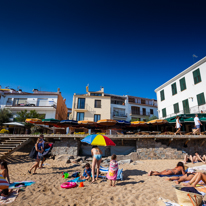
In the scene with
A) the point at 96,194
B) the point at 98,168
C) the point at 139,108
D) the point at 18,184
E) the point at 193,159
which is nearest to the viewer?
the point at 96,194

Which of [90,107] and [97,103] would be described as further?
[97,103]

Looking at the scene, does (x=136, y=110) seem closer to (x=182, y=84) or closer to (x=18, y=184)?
(x=182, y=84)

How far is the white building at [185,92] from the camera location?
18234mm

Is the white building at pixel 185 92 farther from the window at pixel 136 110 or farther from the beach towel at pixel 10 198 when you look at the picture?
the beach towel at pixel 10 198

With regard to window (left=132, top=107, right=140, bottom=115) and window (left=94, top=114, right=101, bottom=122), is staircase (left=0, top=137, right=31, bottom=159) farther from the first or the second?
window (left=132, top=107, right=140, bottom=115)

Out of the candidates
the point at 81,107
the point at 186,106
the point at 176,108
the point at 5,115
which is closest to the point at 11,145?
the point at 5,115

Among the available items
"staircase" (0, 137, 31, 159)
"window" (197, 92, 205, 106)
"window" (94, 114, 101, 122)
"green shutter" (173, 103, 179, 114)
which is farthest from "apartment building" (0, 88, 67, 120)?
"window" (197, 92, 205, 106)

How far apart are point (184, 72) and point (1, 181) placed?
2342cm

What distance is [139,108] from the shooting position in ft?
112

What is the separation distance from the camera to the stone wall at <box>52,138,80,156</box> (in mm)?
11734

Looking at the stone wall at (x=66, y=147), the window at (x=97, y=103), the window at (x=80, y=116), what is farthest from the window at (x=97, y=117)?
the stone wall at (x=66, y=147)

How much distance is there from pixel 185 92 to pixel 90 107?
676 inches

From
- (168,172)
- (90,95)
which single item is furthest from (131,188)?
(90,95)

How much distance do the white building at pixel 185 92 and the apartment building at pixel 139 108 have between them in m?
8.38
